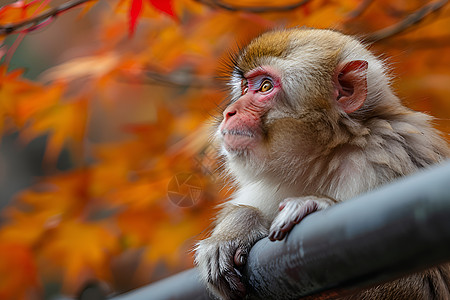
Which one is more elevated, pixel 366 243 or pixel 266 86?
pixel 366 243

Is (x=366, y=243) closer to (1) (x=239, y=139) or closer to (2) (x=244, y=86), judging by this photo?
(1) (x=239, y=139)

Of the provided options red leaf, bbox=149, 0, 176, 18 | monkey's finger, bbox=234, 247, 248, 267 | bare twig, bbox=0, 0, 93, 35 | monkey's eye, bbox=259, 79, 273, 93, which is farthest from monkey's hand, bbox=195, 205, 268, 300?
bare twig, bbox=0, 0, 93, 35

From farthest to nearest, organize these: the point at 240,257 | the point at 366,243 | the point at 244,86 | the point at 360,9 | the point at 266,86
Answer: the point at 360,9 → the point at 244,86 → the point at 266,86 → the point at 240,257 → the point at 366,243

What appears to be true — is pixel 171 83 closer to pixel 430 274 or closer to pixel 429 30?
pixel 429 30

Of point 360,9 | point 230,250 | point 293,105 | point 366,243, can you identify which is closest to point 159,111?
point 360,9

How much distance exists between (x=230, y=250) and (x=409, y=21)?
172 centimetres

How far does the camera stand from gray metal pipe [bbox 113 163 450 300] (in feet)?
3.35

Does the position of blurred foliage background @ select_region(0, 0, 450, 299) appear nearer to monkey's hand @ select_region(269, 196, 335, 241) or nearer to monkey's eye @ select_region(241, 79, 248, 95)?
monkey's eye @ select_region(241, 79, 248, 95)

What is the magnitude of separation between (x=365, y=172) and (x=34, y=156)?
581cm

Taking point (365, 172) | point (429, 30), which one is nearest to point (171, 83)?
point (429, 30)

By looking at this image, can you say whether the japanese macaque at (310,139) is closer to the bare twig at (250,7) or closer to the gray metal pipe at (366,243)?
the gray metal pipe at (366,243)

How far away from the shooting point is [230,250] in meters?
1.93

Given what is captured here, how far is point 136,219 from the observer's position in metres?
3.75

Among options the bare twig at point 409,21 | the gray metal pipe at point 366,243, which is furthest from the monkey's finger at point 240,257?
the bare twig at point 409,21
